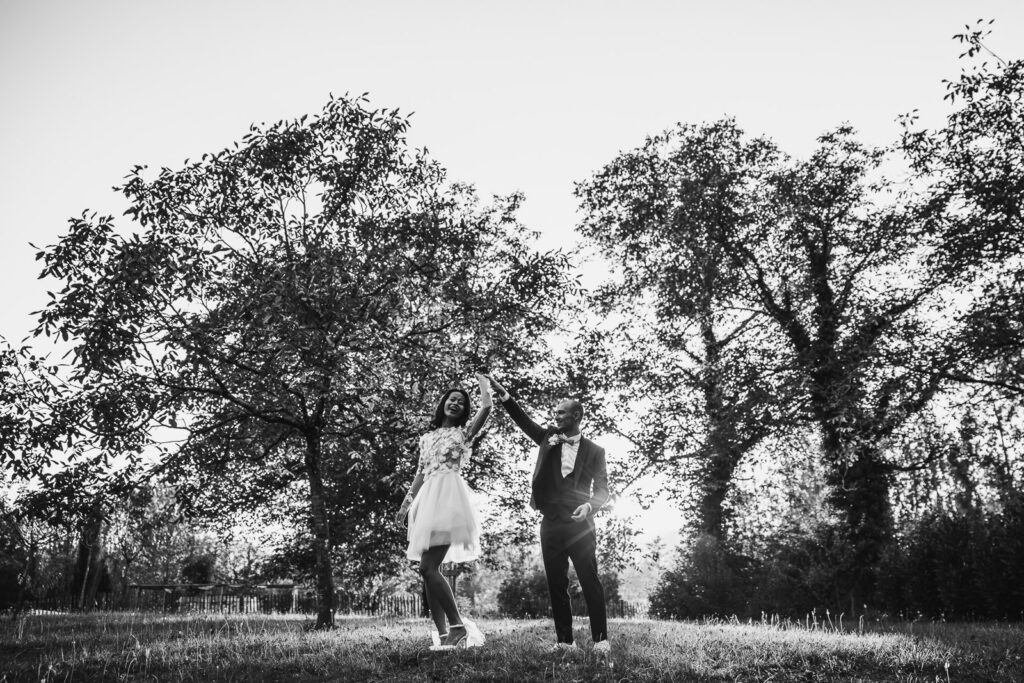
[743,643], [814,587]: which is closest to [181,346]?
[743,643]

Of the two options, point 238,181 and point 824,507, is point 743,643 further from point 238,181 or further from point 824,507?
point 824,507

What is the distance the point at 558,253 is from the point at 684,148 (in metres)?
9.94

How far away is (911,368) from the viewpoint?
16141mm

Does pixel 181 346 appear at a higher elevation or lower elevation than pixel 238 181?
lower

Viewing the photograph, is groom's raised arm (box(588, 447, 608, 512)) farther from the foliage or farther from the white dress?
the foliage

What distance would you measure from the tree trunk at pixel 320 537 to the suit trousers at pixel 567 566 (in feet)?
19.2

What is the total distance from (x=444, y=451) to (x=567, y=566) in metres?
1.51

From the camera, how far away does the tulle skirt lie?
5906 mm

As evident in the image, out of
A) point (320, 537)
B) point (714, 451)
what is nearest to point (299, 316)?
point (320, 537)

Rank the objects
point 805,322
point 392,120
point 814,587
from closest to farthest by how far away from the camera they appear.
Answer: point 392,120 → point 814,587 → point 805,322

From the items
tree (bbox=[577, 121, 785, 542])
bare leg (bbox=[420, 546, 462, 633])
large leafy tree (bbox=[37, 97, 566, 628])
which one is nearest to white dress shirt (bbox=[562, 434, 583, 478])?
bare leg (bbox=[420, 546, 462, 633])

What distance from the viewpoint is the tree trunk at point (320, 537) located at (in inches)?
429

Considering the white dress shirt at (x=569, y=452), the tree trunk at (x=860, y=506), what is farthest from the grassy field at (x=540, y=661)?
the tree trunk at (x=860, y=506)

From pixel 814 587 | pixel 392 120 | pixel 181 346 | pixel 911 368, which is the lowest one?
pixel 814 587
